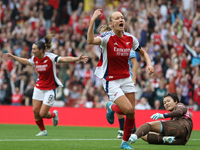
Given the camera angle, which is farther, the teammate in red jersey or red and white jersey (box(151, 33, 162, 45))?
red and white jersey (box(151, 33, 162, 45))

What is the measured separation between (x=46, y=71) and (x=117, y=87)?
338 cm

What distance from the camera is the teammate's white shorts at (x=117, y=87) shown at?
20.0 feet

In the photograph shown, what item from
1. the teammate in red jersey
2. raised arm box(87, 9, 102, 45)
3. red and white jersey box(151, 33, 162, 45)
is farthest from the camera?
red and white jersey box(151, 33, 162, 45)

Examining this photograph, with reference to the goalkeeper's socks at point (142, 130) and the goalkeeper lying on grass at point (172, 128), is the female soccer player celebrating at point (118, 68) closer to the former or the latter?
the goalkeeper's socks at point (142, 130)

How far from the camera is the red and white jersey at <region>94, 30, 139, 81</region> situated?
20.2 ft

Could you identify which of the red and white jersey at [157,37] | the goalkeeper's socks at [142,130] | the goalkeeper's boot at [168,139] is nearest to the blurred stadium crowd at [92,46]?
the red and white jersey at [157,37]

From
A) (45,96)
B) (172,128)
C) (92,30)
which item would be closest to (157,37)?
(45,96)

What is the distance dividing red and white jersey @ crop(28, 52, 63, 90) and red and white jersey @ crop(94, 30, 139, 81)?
299 cm

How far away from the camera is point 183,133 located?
21.6 ft

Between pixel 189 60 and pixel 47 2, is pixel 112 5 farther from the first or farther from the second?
pixel 189 60

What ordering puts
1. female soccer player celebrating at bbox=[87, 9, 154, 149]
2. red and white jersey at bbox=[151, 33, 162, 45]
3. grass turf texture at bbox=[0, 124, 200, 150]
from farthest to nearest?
1. red and white jersey at bbox=[151, 33, 162, 45]
2. female soccer player celebrating at bbox=[87, 9, 154, 149]
3. grass turf texture at bbox=[0, 124, 200, 150]

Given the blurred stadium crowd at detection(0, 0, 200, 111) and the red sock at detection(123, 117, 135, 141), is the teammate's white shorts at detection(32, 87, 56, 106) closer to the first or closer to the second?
the red sock at detection(123, 117, 135, 141)

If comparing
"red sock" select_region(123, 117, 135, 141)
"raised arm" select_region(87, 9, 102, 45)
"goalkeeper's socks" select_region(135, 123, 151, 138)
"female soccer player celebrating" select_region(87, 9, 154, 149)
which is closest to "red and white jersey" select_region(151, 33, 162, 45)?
"female soccer player celebrating" select_region(87, 9, 154, 149)

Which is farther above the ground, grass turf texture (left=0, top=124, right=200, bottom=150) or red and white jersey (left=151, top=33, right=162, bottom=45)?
red and white jersey (left=151, top=33, right=162, bottom=45)
